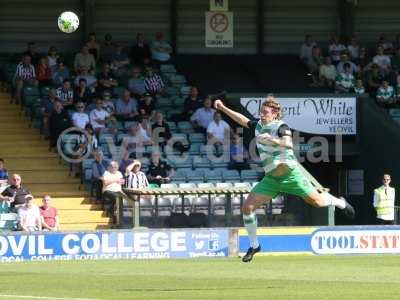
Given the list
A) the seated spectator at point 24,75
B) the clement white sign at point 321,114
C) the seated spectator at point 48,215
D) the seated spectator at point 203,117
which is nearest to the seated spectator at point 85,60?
the seated spectator at point 24,75

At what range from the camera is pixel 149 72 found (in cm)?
3259

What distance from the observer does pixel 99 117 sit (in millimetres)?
29969

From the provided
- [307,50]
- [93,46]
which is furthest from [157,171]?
[307,50]

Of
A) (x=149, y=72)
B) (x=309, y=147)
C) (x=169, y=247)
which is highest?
(x=149, y=72)

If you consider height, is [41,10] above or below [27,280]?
above

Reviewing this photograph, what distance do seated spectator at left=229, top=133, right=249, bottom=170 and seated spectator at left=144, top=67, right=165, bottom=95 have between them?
2995mm

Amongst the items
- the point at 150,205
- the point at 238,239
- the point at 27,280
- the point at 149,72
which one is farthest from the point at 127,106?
the point at 27,280

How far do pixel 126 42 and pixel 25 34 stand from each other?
9.78 ft

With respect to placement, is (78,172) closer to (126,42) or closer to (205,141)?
(205,141)

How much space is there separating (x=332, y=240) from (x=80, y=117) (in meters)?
7.19

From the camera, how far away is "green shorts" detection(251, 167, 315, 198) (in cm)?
1645

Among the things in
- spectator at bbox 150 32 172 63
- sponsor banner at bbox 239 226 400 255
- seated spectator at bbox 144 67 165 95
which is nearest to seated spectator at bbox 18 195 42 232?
sponsor banner at bbox 239 226 400 255

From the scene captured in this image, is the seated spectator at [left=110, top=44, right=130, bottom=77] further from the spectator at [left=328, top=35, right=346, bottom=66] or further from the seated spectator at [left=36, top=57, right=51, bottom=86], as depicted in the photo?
the spectator at [left=328, top=35, right=346, bottom=66]

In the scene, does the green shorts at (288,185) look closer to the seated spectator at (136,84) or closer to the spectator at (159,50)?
the seated spectator at (136,84)
